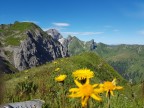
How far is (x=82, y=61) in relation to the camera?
25359mm

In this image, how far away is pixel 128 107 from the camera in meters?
8.53

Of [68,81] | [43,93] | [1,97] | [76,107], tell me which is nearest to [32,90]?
[43,93]

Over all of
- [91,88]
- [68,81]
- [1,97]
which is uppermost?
[1,97]

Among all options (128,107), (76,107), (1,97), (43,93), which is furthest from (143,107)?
(1,97)

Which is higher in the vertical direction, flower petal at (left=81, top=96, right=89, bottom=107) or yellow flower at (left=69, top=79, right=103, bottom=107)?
yellow flower at (left=69, top=79, right=103, bottom=107)

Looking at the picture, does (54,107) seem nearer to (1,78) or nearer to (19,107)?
(19,107)

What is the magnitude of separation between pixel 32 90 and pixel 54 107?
2.30 m

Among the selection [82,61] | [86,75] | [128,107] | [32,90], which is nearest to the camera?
[86,75]

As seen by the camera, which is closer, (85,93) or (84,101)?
(84,101)

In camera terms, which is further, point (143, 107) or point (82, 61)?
point (82, 61)

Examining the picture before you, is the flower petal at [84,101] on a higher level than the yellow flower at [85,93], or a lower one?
lower

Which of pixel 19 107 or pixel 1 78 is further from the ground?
pixel 1 78

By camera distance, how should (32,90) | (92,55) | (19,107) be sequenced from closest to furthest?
(19,107) → (32,90) → (92,55)

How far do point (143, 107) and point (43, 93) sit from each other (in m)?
3.59
